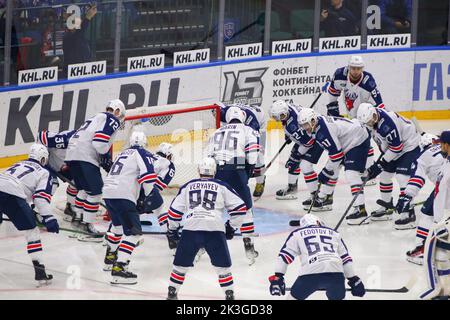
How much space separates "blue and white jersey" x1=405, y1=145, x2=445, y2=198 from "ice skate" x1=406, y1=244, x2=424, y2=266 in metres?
0.56

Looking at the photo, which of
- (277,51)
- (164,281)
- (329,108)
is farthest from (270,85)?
(164,281)

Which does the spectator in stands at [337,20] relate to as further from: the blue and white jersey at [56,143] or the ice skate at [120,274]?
the ice skate at [120,274]

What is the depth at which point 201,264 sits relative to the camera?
1147 centimetres

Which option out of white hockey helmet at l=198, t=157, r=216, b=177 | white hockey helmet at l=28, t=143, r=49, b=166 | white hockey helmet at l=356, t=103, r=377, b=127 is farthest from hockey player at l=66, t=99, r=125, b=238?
white hockey helmet at l=356, t=103, r=377, b=127

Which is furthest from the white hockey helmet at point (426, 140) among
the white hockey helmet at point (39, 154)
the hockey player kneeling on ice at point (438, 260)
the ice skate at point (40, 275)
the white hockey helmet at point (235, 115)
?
the ice skate at point (40, 275)

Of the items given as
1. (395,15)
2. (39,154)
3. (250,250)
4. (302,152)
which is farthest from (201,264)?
(395,15)

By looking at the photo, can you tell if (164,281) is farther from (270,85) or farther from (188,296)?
(270,85)

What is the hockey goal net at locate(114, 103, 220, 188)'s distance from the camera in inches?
530

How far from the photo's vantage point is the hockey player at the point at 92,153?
39.4 ft

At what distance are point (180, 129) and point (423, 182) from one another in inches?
114

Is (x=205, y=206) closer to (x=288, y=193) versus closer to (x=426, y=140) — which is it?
(x=426, y=140)

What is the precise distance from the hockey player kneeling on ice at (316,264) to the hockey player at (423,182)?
1804 millimetres

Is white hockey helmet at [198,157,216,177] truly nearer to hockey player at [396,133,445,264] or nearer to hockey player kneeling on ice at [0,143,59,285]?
hockey player kneeling on ice at [0,143,59,285]

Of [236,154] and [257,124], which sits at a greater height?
[257,124]
